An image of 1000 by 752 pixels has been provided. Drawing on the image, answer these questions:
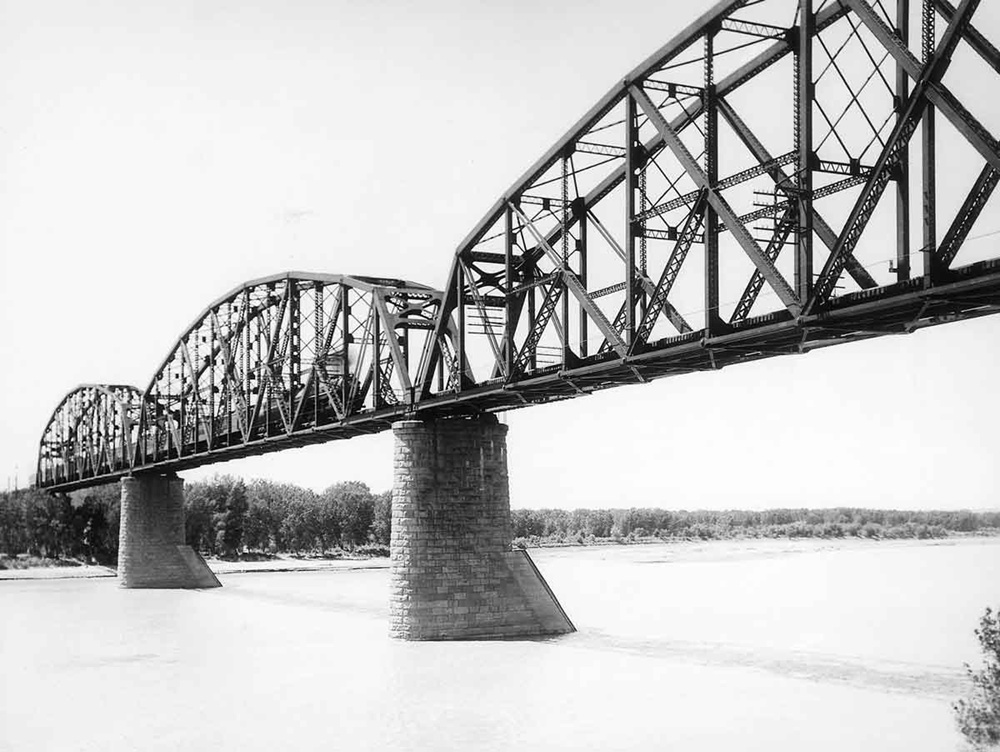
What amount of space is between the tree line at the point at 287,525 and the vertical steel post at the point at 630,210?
74098 millimetres

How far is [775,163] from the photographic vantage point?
26.5 meters

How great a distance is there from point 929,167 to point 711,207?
692 centimetres

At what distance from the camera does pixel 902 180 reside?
77.3ft

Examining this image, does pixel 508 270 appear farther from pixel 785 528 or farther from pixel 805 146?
pixel 785 528

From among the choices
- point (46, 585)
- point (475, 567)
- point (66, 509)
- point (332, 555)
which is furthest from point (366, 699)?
point (332, 555)

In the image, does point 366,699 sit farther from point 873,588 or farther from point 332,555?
point 332,555

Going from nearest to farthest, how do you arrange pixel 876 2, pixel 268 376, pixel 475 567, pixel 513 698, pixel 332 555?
1. pixel 876 2
2. pixel 513 698
3. pixel 475 567
4. pixel 268 376
5. pixel 332 555

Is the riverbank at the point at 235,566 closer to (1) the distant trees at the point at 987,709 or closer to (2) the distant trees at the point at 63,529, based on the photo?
(2) the distant trees at the point at 63,529

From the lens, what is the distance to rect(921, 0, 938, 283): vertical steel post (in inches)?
867

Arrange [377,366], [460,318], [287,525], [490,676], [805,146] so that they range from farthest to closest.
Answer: [287,525] → [377,366] → [460,318] → [490,676] → [805,146]

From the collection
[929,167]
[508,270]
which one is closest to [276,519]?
[508,270]

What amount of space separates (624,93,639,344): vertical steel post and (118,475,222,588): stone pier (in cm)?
5213

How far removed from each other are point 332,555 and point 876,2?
121 m

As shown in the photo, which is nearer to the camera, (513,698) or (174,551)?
(513,698)
